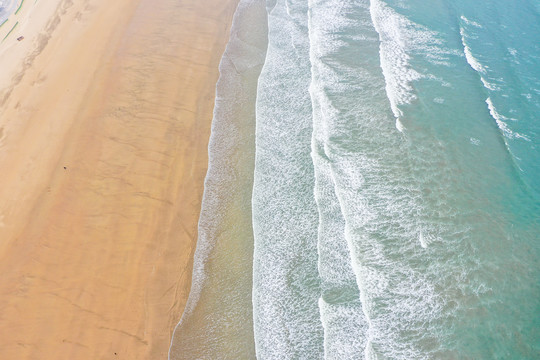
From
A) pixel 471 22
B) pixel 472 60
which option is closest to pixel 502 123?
pixel 472 60

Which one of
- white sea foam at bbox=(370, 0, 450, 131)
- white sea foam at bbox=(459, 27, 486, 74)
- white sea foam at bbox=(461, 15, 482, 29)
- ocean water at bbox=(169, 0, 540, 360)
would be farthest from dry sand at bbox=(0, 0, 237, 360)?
white sea foam at bbox=(461, 15, 482, 29)

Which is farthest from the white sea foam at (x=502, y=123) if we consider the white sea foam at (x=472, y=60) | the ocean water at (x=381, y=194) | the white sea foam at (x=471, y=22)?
the white sea foam at (x=471, y=22)

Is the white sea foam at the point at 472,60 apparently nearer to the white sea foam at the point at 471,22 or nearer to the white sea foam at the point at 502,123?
the white sea foam at the point at 471,22

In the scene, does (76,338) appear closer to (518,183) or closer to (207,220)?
(207,220)

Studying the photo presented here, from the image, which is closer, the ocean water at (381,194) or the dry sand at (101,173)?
the ocean water at (381,194)

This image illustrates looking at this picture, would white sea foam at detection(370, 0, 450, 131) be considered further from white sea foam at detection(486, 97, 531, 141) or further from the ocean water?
white sea foam at detection(486, 97, 531, 141)
